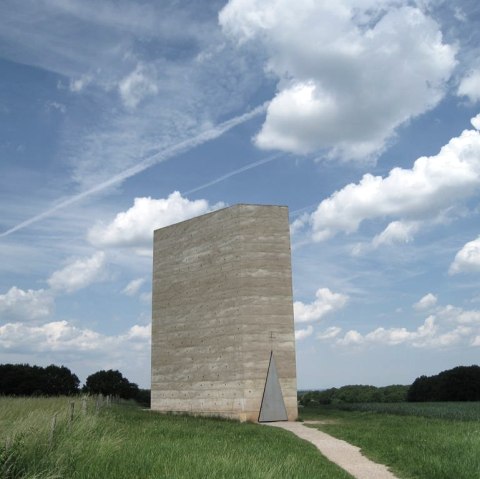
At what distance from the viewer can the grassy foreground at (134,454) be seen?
11734mm

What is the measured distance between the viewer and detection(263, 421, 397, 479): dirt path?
1472 cm

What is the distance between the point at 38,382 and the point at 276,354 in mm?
34119

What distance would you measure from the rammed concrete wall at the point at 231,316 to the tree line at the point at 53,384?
20.8 m

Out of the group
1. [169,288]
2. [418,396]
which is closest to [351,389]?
[418,396]

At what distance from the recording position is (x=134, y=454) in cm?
1360

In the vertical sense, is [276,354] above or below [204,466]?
above

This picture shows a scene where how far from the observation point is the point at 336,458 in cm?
1689

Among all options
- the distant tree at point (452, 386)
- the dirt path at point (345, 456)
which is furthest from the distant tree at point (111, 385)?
the dirt path at point (345, 456)

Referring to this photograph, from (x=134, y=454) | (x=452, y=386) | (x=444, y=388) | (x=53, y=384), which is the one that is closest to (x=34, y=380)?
(x=53, y=384)

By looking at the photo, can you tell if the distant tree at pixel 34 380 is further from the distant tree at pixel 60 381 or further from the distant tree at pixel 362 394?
the distant tree at pixel 362 394

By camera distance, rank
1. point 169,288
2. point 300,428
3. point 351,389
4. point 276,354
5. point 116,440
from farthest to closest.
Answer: point 351,389, point 169,288, point 276,354, point 300,428, point 116,440

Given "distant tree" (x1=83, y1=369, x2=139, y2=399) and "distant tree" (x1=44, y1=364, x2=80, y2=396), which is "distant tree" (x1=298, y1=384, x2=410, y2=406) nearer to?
"distant tree" (x1=83, y1=369, x2=139, y2=399)

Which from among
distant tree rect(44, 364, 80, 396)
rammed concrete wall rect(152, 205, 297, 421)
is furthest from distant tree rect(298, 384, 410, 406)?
rammed concrete wall rect(152, 205, 297, 421)

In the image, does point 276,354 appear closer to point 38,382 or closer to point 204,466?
point 204,466
